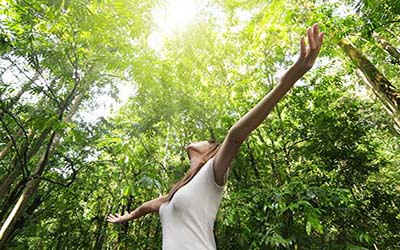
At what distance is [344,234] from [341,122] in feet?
6.19

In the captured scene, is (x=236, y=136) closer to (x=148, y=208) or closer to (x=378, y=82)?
(x=148, y=208)

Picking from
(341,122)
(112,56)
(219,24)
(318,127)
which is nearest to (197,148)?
(112,56)

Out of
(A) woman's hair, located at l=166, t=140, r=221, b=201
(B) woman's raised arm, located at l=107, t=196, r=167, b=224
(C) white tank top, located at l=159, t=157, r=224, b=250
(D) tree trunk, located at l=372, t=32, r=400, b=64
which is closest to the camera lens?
(C) white tank top, located at l=159, t=157, r=224, b=250

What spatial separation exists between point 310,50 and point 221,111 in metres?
3.24

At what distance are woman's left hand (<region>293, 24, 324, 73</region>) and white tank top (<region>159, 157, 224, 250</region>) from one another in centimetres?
49

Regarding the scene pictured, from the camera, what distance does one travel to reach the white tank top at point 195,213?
1064mm

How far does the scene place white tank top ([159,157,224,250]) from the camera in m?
1.06

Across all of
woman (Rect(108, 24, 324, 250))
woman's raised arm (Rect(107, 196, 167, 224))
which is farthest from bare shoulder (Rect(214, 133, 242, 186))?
woman's raised arm (Rect(107, 196, 167, 224))

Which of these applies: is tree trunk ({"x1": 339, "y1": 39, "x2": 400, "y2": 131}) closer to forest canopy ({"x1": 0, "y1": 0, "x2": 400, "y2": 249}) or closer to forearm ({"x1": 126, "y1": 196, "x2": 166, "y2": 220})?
forest canopy ({"x1": 0, "y1": 0, "x2": 400, "y2": 249})

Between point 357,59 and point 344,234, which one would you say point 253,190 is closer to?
point 344,234

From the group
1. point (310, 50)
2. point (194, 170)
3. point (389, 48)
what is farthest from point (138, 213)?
point (389, 48)

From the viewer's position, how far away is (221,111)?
4.16 metres

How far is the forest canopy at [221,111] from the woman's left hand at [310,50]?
6.30 feet

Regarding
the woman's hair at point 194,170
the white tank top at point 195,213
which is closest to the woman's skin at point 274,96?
the white tank top at point 195,213
